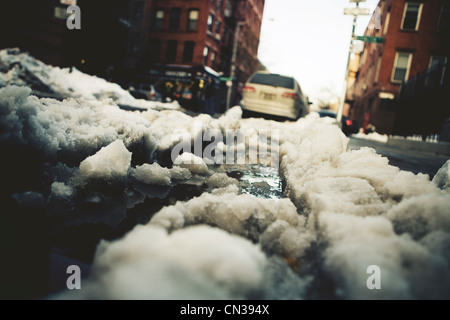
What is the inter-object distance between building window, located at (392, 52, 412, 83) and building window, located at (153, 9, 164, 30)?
67.7 feet

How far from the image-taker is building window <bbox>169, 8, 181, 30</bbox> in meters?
27.7

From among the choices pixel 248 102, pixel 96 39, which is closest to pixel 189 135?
pixel 248 102

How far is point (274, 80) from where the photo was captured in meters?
10.6

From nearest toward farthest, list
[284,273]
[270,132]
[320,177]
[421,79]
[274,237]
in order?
[284,273] → [274,237] → [320,177] → [270,132] → [421,79]

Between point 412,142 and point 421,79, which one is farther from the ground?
point 421,79

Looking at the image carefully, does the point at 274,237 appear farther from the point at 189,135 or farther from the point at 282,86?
the point at 282,86

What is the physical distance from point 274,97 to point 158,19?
75.3 ft

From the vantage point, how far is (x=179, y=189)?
7.17 feet

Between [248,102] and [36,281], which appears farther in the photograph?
[248,102]

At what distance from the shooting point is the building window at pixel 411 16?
19703 millimetres

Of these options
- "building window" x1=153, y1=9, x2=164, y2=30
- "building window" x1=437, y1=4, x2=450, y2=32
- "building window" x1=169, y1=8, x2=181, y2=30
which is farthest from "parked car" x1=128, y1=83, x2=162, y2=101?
"building window" x1=437, y1=4, x2=450, y2=32

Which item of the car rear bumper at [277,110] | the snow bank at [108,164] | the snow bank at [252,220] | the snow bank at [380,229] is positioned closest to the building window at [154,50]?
the car rear bumper at [277,110]

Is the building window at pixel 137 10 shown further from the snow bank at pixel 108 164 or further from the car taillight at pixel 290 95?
the snow bank at pixel 108 164

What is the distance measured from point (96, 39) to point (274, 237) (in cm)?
2328
